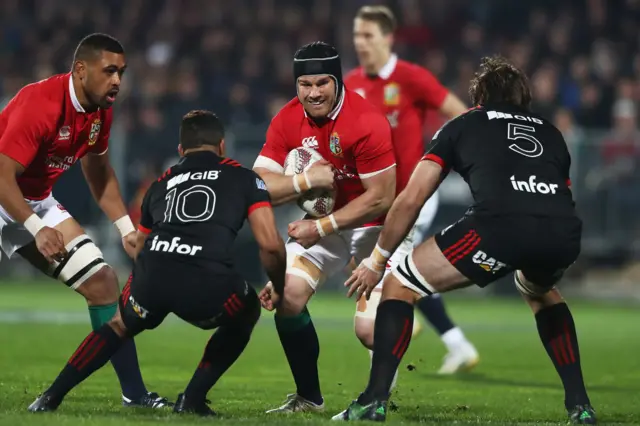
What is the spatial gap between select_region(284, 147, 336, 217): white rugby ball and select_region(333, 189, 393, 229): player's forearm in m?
0.21

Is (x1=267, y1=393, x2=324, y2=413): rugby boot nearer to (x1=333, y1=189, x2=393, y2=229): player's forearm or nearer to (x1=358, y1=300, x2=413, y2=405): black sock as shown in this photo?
(x1=358, y1=300, x2=413, y2=405): black sock

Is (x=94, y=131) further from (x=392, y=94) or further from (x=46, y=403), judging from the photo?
(x=392, y=94)

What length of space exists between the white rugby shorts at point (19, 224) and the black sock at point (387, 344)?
2453mm

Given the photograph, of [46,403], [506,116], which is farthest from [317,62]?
[46,403]

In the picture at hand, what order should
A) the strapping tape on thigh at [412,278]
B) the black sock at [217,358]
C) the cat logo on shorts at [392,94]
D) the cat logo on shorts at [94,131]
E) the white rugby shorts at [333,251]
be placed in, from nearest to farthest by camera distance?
the strapping tape on thigh at [412,278], the black sock at [217,358], the white rugby shorts at [333,251], the cat logo on shorts at [94,131], the cat logo on shorts at [392,94]

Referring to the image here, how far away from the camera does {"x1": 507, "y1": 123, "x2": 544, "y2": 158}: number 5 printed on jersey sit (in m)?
6.71

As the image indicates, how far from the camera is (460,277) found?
662 cm

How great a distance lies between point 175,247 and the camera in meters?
6.60

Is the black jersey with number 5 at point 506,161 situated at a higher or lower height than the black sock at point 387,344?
higher

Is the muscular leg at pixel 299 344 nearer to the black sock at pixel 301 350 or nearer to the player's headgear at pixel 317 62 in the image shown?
the black sock at pixel 301 350

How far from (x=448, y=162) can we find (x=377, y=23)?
419cm

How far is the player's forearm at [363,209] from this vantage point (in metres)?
7.44

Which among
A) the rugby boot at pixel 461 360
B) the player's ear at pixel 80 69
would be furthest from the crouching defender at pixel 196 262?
the rugby boot at pixel 461 360

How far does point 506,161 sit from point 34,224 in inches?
111
